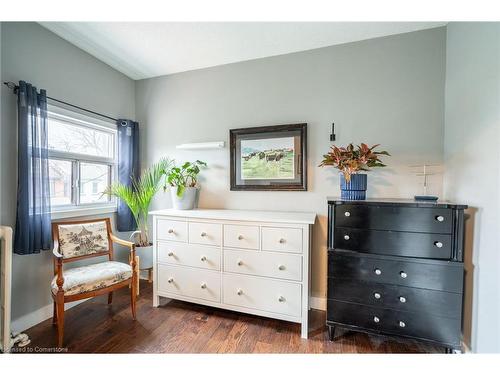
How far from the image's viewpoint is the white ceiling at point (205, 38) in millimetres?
1786

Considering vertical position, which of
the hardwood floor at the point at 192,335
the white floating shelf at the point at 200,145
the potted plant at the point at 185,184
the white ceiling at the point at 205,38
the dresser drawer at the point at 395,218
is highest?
the white ceiling at the point at 205,38

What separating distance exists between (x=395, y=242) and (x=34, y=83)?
3.17 meters

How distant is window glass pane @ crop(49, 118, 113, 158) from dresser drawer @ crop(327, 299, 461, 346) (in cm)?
283

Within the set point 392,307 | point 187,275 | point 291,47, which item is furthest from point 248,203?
point 291,47

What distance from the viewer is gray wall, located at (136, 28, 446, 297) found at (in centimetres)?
184

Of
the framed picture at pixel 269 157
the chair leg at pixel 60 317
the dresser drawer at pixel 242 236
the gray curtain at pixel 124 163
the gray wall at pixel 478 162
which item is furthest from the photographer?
the gray curtain at pixel 124 163

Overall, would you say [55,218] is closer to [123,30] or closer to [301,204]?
[123,30]

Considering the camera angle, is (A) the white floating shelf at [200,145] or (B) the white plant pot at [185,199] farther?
(A) the white floating shelf at [200,145]

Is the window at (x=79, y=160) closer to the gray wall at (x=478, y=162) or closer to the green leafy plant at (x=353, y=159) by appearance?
the green leafy plant at (x=353, y=159)

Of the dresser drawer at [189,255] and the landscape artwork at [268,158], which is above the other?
the landscape artwork at [268,158]

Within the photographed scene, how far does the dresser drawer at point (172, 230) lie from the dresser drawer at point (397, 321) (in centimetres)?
138

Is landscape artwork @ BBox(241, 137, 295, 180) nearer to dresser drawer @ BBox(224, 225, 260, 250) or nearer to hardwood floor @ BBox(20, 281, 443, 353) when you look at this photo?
dresser drawer @ BBox(224, 225, 260, 250)

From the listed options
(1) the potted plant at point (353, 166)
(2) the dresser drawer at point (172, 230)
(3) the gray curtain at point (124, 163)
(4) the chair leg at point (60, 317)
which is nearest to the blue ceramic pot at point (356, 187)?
(1) the potted plant at point (353, 166)

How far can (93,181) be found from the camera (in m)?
2.38
